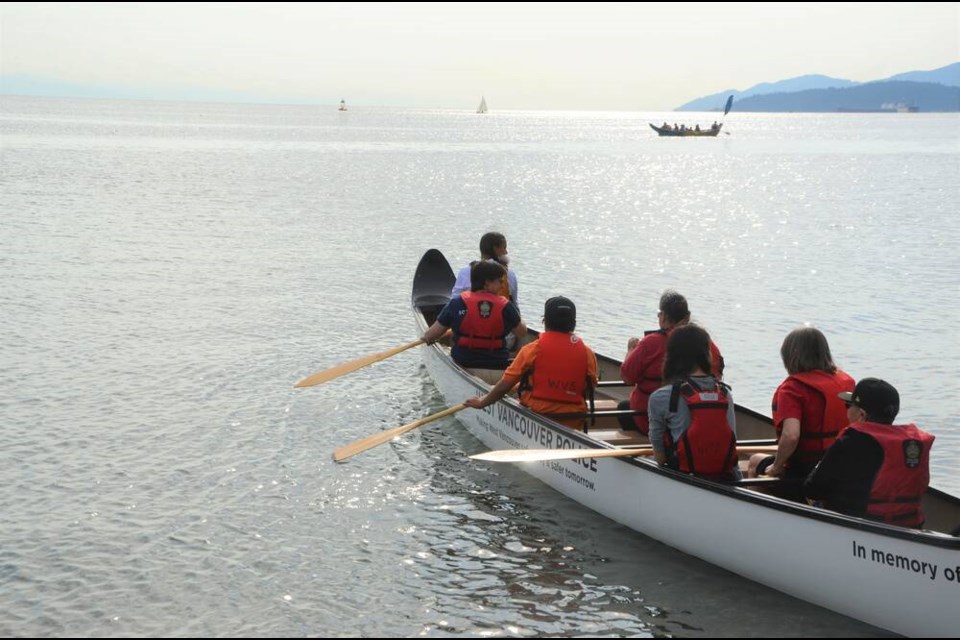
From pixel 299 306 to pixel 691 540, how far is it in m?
12.5

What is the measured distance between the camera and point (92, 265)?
2344cm

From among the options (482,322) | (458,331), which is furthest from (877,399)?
(458,331)

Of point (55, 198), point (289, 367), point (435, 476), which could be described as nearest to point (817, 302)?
point (289, 367)

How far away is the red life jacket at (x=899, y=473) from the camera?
683 centimetres

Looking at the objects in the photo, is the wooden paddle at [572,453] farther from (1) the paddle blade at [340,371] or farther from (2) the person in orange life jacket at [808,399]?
(1) the paddle blade at [340,371]

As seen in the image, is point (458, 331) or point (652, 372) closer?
point (652, 372)

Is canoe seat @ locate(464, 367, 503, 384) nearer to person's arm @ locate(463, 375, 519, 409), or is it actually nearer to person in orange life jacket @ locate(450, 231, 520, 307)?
person in orange life jacket @ locate(450, 231, 520, 307)

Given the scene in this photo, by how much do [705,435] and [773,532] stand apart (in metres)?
0.86

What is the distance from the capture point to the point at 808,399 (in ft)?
24.8

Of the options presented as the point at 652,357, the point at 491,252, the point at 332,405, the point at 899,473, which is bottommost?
the point at 332,405

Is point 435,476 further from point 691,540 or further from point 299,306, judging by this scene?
point 299,306

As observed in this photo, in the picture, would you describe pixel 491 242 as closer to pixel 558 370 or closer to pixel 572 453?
pixel 558 370

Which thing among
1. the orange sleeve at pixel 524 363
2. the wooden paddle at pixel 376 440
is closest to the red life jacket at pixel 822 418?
the orange sleeve at pixel 524 363

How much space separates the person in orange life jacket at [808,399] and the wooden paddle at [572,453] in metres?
1.16
